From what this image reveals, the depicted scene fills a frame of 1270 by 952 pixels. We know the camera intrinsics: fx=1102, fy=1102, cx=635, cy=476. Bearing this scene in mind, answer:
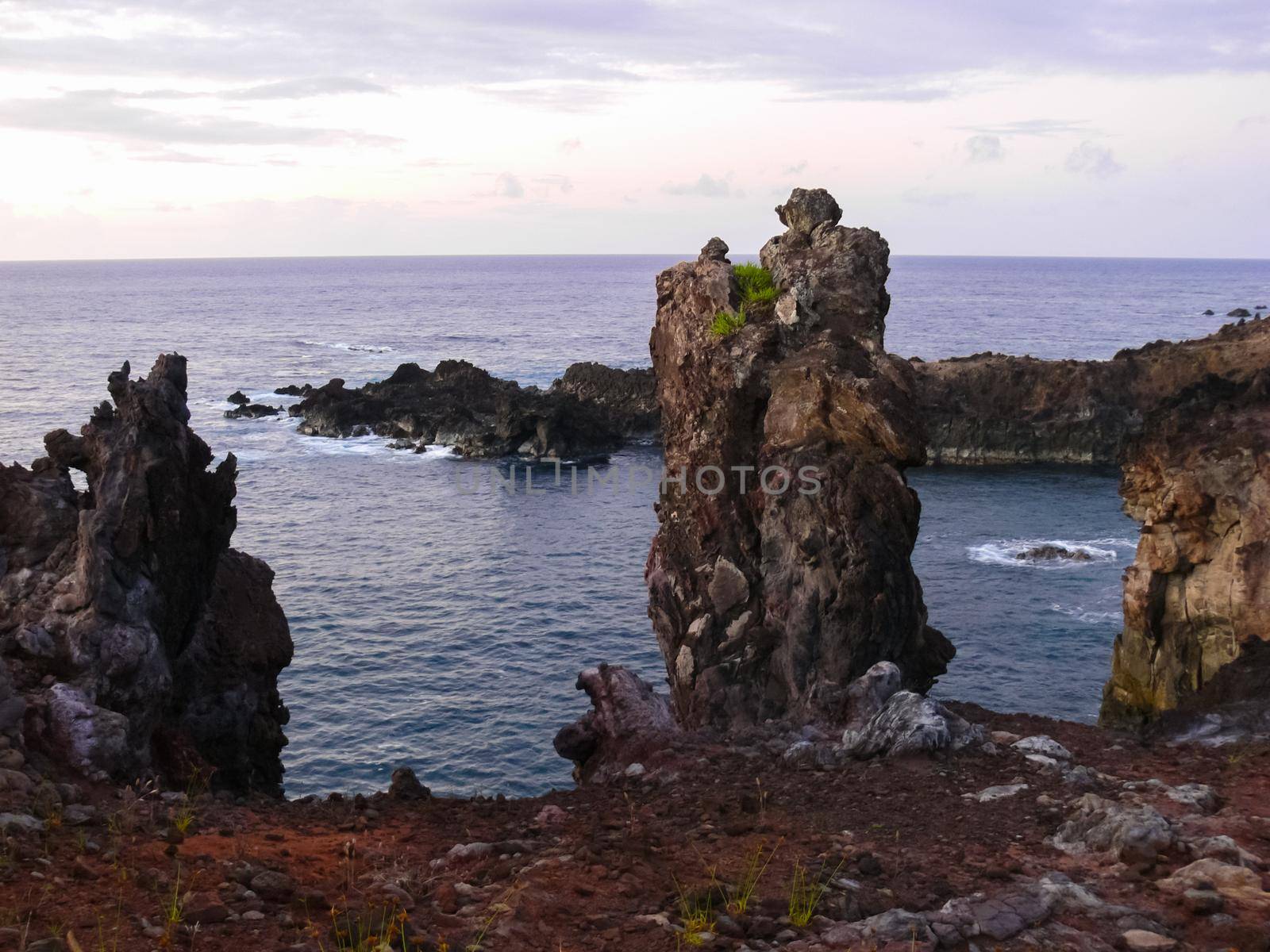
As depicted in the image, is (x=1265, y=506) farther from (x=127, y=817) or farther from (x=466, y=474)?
(x=466, y=474)

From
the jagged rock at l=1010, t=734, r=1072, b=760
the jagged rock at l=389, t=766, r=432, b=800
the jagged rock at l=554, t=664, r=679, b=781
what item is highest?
the jagged rock at l=1010, t=734, r=1072, b=760

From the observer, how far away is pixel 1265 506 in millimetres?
23141

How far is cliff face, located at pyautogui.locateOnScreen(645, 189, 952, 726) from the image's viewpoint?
23141 mm

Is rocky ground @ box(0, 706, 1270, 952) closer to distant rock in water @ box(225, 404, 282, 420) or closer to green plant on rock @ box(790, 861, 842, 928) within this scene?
green plant on rock @ box(790, 861, 842, 928)

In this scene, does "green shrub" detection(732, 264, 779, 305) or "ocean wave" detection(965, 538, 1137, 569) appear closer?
"green shrub" detection(732, 264, 779, 305)

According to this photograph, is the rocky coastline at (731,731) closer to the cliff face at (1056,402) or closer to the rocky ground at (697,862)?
the rocky ground at (697,862)

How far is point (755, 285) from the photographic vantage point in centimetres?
2589

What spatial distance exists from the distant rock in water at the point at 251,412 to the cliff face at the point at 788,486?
242 feet

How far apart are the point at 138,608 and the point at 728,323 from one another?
13.7 meters

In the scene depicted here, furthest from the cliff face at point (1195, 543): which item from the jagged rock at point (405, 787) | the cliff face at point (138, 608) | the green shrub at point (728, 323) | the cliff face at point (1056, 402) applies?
the cliff face at point (1056, 402)

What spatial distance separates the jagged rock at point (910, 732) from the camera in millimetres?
16359

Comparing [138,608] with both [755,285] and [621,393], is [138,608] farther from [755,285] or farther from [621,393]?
[621,393]

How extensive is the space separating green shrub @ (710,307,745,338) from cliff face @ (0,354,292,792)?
36.2 feet

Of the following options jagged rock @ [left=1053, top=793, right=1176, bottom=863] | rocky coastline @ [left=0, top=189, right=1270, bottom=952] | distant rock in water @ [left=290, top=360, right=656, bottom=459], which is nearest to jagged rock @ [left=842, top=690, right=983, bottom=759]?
rocky coastline @ [left=0, top=189, right=1270, bottom=952]
